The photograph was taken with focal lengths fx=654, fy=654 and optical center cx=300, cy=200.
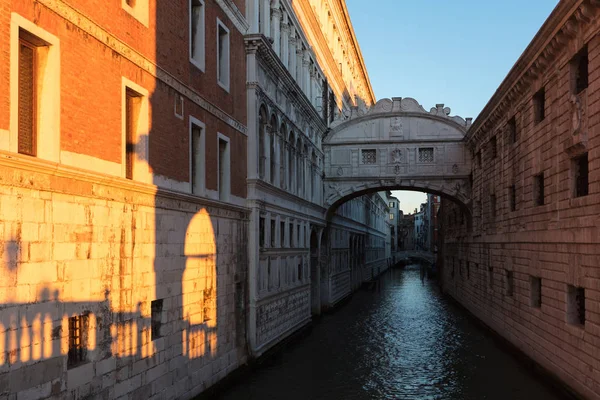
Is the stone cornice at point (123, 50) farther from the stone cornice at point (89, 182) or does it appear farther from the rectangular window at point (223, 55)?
the stone cornice at point (89, 182)

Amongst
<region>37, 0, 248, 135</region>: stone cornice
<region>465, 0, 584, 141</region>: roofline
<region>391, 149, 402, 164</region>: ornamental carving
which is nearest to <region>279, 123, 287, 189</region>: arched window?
<region>37, 0, 248, 135</region>: stone cornice

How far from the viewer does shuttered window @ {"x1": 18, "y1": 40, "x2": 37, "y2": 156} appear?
819 centimetres

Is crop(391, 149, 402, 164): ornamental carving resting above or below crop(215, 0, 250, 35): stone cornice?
below

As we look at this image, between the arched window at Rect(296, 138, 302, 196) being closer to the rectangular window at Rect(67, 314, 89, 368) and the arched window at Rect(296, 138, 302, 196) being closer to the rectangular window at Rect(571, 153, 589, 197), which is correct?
the rectangular window at Rect(571, 153, 589, 197)

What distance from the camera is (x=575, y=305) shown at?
1472 cm

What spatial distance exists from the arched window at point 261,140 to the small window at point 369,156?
1201cm

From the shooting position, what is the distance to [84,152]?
9367 millimetres

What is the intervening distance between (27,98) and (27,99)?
13 millimetres

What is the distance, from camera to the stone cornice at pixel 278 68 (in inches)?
707

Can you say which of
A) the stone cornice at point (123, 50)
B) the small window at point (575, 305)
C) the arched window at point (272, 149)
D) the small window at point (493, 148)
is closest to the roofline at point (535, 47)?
the small window at point (493, 148)

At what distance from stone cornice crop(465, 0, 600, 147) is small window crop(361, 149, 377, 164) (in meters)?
7.22

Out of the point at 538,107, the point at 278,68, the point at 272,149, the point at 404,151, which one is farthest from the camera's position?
the point at 404,151

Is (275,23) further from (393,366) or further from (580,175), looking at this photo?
(393,366)

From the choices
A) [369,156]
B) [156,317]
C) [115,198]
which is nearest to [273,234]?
[156,317]
